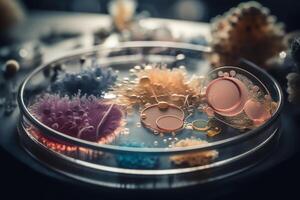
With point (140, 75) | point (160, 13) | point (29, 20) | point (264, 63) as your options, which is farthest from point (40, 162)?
point (160, 13)

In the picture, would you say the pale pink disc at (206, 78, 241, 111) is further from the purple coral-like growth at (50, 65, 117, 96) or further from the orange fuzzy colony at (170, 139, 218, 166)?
the purple coral-like growth at (50, 65, 117, 96)

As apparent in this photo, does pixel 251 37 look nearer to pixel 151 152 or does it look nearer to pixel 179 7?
pixel 151 152

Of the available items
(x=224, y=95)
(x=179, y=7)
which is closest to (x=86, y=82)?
(x=224, y=95)

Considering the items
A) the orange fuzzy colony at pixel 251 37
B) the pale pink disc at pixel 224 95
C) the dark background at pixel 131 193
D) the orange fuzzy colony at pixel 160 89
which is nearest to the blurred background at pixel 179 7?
the orange fuzzy colony at pixel 251 37

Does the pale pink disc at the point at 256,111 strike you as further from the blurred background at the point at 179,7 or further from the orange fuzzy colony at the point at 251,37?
the blurred background at the point at 179,7

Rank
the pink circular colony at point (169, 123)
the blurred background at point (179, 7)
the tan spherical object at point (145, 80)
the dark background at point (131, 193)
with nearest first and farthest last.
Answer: the dark background at point (131, 193) → the pink circular colony at point (169, 123) → the tan spherical object at point (145, 80) → the blurred background at point (179, 7)

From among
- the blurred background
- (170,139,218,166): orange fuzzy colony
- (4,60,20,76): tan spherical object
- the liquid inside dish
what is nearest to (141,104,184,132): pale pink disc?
the liquid inside dish
